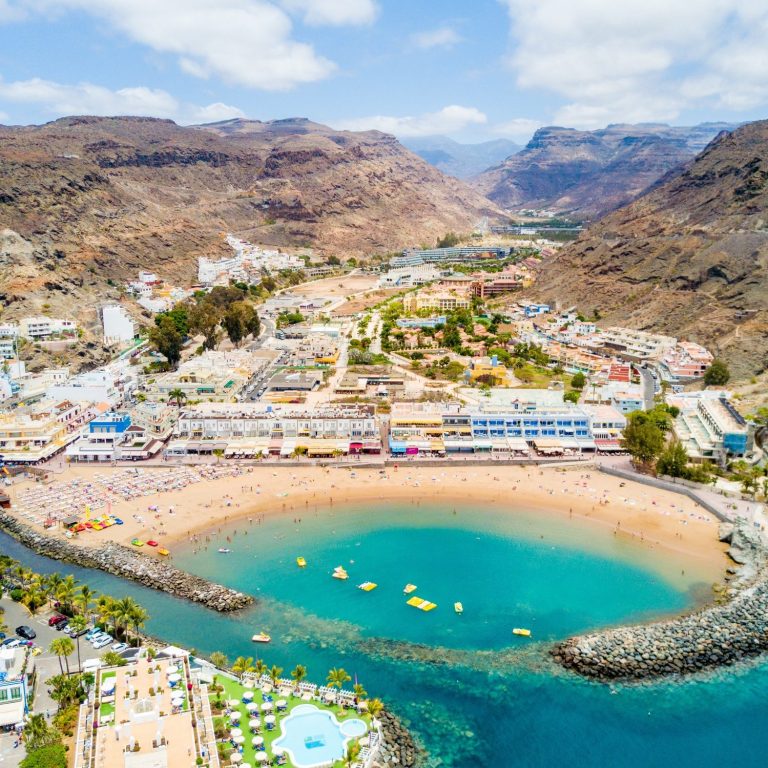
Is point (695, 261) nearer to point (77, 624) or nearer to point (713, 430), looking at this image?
point (713, 430)

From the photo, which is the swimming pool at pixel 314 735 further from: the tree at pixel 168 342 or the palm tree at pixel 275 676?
the tree at pixel 168 342

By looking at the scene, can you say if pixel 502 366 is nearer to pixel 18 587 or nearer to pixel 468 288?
pixel 468 288

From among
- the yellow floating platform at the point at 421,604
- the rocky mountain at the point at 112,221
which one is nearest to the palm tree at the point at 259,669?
the yellow floating platform at the point at 421,604

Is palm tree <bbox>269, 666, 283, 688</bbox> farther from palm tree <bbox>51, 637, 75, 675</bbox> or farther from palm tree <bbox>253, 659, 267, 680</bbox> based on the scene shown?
palm tree <bbox>51, 637, 75, 675</bbox>

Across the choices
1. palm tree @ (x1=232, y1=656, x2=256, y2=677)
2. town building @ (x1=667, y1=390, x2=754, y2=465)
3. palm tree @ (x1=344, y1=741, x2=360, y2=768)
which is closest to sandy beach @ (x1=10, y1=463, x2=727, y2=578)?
town building @ (x1=667, y1=390, x2=754, y2=465)

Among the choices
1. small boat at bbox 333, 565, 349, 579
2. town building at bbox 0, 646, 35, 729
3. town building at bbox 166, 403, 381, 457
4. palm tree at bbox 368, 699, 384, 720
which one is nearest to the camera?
town building at bbox 0, 646, 35, 729
